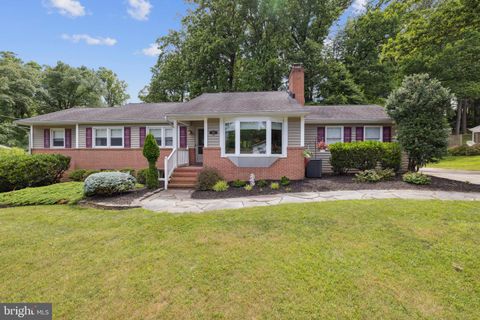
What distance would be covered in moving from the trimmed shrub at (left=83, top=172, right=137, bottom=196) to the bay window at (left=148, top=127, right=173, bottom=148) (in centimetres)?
522

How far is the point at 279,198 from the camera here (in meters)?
7.34

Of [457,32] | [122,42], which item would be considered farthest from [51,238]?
[122,42]

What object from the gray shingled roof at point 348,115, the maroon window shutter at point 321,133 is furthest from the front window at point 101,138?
the maroon window shutter at point 321,133

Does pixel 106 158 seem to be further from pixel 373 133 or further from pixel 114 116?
pixel 373 133

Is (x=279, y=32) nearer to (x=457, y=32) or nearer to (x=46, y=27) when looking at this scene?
(x=457, y=32)

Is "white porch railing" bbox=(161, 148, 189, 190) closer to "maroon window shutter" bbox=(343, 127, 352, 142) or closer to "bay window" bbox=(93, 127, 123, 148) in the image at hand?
"bay window" bbox=(93, 127, 123, 148)

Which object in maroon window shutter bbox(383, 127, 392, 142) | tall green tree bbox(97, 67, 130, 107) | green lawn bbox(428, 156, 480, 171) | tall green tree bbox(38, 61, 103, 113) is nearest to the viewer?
maroon window shutter bbox(383, 127, 392, 142)

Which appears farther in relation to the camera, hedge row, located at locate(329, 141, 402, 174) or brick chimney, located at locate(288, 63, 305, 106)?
brick chimney, located at locate(288, 63, 305, 106)

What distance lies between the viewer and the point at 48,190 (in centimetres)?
839

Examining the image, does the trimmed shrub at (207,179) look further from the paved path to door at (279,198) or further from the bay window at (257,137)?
the bay window at (257,137)

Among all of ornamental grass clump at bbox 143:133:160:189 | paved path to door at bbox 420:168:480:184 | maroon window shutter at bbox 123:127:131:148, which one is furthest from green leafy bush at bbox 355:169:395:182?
maroon window shutter at bbox 123:127:131:148

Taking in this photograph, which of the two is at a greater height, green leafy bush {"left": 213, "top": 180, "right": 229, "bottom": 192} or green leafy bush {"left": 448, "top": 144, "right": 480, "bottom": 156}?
green leafy bush {"left": 448, "top": 144, "right": 480, "bottom": 156}

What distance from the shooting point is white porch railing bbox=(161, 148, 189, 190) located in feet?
31.4

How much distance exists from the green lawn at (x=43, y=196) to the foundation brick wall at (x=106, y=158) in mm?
3861
